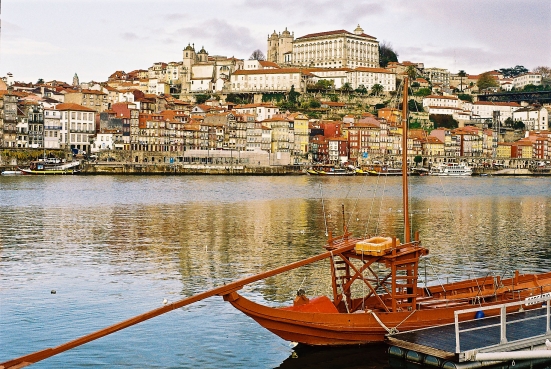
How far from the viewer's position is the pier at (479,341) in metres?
11.9

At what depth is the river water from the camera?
563 inches

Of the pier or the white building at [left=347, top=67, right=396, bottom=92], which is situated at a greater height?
the white building at [left=347, top=67, right=396, bottom=92]

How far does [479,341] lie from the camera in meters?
12.9

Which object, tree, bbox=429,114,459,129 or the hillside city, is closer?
the hillside city

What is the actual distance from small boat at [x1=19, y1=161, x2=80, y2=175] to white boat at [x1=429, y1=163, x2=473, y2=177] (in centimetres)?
5188

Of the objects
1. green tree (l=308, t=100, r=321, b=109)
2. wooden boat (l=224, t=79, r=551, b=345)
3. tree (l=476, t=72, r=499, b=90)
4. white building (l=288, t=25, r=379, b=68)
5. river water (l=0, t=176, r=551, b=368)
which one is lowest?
river water (l=0, t=176, r=551, b=368)

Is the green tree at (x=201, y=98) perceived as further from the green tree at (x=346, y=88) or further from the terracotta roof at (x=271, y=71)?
the green tree at (x=346, y=88)

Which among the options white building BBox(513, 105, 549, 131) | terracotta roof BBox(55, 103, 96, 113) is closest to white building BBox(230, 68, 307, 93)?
terracotta roof BBox(55, 103, 96, 113)

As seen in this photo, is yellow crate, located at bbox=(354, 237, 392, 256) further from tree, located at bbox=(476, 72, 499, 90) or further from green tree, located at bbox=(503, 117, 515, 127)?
tree, located at bbox=(476, 72, 499, 90)

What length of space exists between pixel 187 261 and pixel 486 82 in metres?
162

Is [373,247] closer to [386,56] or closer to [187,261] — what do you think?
[187,261]

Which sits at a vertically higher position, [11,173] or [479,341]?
[11,173]

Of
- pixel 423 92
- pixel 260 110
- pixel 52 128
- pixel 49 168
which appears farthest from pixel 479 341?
pixel 423 92

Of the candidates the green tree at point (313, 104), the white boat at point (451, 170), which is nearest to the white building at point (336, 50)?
the green tree at point (313, 104)
